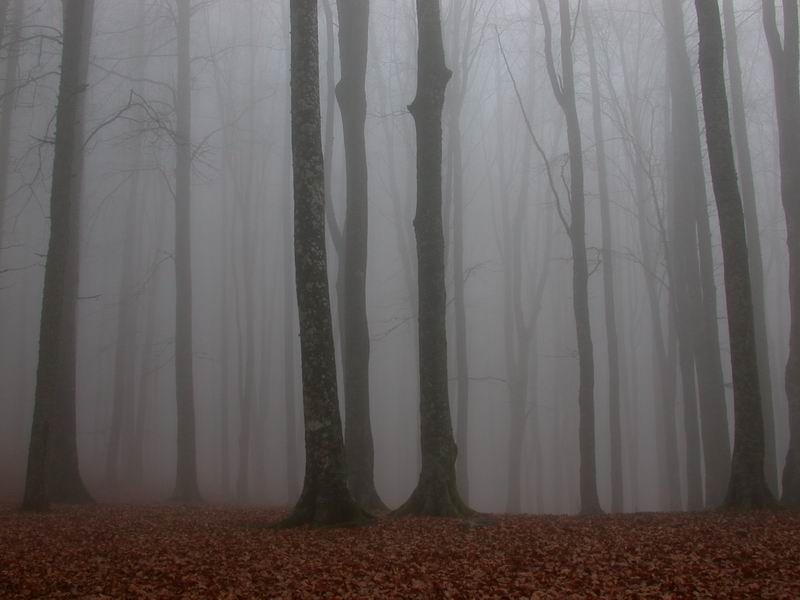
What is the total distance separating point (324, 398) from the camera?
24.5ft

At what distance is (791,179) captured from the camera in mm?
11188

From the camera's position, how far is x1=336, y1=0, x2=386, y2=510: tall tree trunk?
36.3 ft

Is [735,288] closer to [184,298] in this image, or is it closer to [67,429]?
[67,429]

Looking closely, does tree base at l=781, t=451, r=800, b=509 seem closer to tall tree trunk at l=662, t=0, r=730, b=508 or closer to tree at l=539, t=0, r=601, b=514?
tall tree trunk at l=662, t=0, r=730, b=508

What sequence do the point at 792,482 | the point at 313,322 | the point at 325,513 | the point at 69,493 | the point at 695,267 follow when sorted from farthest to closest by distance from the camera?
the point at 695,267 < the point at 69,493 < the point at 792,482 < the point at 313,322 < the point at 325,513

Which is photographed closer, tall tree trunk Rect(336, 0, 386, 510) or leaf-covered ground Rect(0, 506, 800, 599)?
leaf-covered ground Rect(0, 506, 800, 599)

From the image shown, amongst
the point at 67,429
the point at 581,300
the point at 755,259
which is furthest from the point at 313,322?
the point at 755,259

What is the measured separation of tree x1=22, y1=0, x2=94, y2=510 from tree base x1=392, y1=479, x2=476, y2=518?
5.16 meters

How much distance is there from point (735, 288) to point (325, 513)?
6265mm

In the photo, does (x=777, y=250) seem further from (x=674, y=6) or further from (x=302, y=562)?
(x=302, y=562)

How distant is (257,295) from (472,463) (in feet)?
57.2

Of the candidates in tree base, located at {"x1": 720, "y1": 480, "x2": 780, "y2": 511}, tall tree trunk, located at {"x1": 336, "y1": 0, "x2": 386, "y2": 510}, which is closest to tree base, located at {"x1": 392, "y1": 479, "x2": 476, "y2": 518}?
tall tree trunk, located at {"x1": 336, "y1": 0, "x2": 386, "y2": 510}

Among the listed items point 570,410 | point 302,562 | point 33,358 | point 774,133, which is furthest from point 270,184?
point 302,562

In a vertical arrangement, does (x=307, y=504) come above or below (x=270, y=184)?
below
